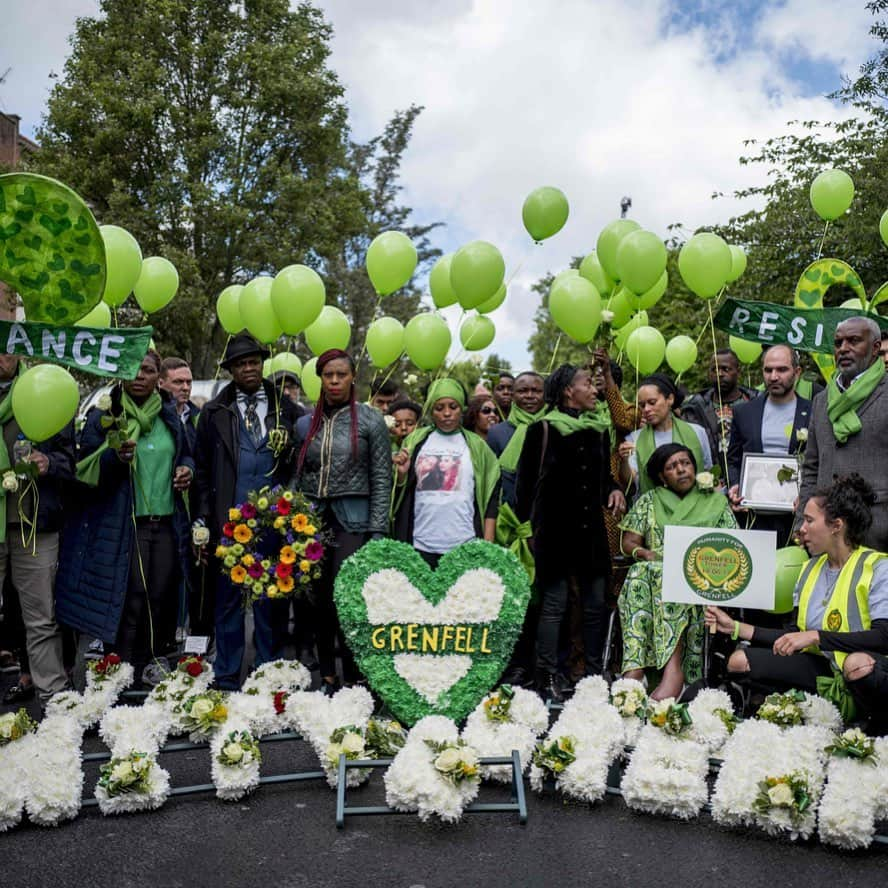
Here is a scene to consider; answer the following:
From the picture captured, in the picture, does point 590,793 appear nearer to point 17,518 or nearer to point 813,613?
point 813,613

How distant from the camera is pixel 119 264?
18.0 feet

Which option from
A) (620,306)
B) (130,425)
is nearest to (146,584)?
(130,425)

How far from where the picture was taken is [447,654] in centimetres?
468

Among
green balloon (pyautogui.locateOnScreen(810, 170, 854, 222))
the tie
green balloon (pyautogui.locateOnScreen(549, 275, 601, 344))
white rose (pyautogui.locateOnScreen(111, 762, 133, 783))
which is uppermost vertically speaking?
green balloon (pyautogui.locateOnScreen(810, 170, 854, 222))

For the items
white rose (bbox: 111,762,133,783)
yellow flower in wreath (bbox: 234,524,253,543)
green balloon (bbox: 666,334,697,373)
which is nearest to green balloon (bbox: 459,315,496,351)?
green balloon (bbox: 666,334,697,373)

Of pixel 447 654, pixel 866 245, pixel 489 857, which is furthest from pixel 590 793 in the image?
pixel 866 245

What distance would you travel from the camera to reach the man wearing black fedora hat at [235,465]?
17.8ft

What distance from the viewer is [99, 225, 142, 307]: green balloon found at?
5473 mm

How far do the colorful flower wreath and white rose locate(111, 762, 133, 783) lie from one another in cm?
127

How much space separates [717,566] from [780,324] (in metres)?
2.03

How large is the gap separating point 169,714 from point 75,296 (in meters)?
2.09

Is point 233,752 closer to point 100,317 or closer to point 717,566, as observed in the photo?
point 717,566

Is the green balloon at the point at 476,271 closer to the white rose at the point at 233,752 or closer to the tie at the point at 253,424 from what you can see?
the tie at the point at 253,424

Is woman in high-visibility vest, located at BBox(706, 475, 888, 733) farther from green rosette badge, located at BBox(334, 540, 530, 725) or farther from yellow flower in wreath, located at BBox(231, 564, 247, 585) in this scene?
yellow flower in wreath, located at BBox(231, 564, 247, 585)
